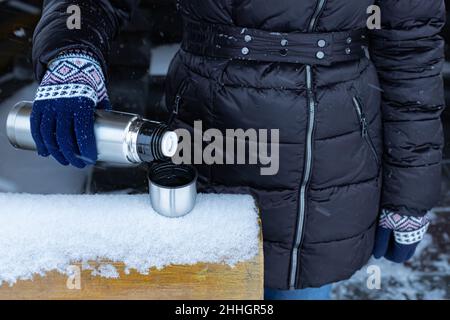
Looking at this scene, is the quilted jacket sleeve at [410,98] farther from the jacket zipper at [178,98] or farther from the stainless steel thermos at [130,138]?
the stainless steel thermos at [130,138]

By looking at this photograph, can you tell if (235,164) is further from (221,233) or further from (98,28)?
(98,28)

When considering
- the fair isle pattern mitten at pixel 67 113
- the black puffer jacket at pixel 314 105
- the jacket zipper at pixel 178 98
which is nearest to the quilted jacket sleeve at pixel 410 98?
the black puffer jacket at pixel 314 105

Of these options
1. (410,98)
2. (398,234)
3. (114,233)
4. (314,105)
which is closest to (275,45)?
(314,105)

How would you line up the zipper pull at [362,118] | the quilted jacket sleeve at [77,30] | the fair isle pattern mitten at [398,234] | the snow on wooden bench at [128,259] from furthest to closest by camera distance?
the fair isle pattern mitten at [398,234] → the zipper pull at [362,118] → the quilted jacket sleeve at [77,30] → the snow on wooden bench at [128,259]

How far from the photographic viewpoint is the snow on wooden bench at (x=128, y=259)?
1.00 m

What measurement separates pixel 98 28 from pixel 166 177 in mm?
406

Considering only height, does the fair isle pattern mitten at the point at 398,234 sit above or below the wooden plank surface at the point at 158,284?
above

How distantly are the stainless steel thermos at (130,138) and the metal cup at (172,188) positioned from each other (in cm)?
7

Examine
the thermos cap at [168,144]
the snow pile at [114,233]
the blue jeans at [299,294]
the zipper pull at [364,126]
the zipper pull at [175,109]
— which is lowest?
the blue jeans at [299,294]

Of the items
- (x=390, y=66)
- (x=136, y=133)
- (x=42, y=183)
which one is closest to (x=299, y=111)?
(x=390, y=66)

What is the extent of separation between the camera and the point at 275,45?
4.13 ft

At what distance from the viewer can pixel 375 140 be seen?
1452 millimetres

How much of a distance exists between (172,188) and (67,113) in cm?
26
